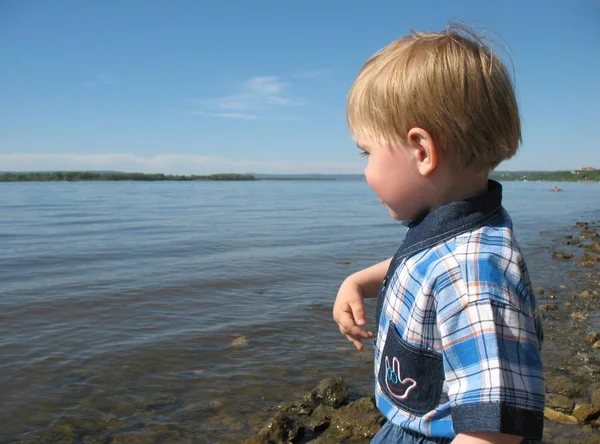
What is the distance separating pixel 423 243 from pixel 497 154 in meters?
0.38

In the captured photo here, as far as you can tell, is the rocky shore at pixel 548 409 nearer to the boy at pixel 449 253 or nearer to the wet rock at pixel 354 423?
the wet rock at pixel 354 423

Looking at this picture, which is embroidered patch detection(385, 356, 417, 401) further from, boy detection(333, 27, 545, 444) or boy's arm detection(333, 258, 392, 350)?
boy's arm detection(333, 258, 392, 350)

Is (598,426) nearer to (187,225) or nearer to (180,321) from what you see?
(180,321)

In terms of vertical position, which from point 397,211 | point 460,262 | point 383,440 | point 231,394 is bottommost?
point 231,394

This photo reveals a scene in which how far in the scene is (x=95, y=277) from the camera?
377 inches

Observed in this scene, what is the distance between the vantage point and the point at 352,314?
201 centimetres

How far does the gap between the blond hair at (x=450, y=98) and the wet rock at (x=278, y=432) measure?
2.93 m

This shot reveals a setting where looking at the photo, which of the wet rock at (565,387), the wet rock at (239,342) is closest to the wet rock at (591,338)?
the wet rock at (565,387)

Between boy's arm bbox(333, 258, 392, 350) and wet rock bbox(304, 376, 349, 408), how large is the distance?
8.14 ft

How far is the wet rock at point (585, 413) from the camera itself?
12.7 ft

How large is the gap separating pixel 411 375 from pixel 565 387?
359cm

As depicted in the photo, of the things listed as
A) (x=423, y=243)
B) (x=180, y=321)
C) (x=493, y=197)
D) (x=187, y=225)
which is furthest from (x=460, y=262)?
(x=187, y=225)

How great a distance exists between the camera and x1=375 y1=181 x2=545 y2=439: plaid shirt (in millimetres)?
1292

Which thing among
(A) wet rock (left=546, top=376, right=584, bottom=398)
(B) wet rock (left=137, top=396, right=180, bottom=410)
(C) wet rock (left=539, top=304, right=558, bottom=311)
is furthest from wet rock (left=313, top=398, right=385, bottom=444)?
(C) wet rock (left=539, top=304, right=558, bottom=311)
